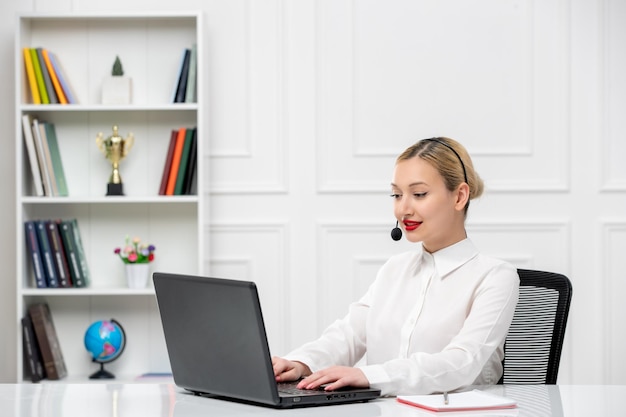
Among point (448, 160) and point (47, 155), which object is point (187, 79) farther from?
point (448, 160)

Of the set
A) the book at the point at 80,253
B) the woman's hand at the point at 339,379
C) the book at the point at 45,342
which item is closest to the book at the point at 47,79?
the book at the point at 80,253

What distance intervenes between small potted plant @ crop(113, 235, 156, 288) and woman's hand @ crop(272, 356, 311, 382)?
187 centimetres

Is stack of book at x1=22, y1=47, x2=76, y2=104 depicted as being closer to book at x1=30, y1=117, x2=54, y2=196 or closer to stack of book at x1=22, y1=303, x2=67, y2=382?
book at x1=30, y1=117, x2=54, y2=196

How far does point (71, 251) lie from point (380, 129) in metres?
1.43

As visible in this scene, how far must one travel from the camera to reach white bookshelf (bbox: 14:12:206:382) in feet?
12.4

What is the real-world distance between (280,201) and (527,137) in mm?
1119

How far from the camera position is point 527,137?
3.74 meters

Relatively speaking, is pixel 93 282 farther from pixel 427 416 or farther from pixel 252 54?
pixel 427 416

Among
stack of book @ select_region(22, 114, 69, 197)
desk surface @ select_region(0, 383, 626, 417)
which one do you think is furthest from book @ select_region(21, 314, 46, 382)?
desk surface @ select_region(0, 383, 626, 417)

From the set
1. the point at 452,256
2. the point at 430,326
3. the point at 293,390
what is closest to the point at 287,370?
the point at 293,390

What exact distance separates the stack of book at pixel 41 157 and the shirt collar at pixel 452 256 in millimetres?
2158

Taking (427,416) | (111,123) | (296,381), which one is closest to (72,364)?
(111,123)

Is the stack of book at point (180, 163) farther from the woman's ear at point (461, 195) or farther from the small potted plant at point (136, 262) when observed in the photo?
the woman's ear at point (461, 195)

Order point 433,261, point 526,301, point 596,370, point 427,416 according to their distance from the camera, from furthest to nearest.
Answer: point 596,370 < point 526,301 < point 433,261 < point 427,416
